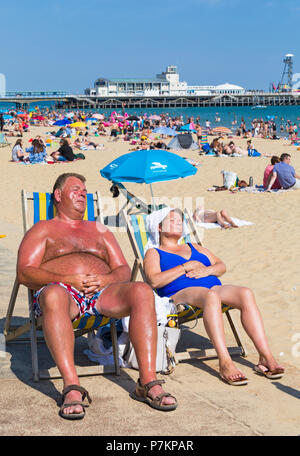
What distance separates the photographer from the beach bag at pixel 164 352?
135 inches

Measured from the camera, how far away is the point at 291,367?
367 centimetres

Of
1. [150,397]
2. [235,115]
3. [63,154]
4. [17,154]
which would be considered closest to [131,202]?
[150,397]

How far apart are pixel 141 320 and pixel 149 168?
14.5 ft

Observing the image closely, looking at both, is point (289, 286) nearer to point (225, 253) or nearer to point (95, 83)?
point (225, 253)

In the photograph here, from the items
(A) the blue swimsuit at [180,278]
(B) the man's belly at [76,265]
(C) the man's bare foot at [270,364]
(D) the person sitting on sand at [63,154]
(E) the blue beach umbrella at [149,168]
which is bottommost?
(C) the man's bare foot at [270,364]

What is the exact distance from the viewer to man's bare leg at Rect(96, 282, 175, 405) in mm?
2953

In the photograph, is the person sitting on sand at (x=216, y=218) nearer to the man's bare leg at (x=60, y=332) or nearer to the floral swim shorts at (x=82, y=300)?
the floral swim shorts at (x=82, y=300)

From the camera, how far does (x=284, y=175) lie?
1127cm

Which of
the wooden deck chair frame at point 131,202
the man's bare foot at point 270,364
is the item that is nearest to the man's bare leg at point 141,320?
the man's bare foot at point 270,364

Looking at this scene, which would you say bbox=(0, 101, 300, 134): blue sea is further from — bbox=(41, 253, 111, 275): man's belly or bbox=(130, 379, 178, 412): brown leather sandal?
bbox=(130, 379, 178, 412): brown leather sandal

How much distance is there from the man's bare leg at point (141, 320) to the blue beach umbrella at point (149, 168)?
4.14 m
